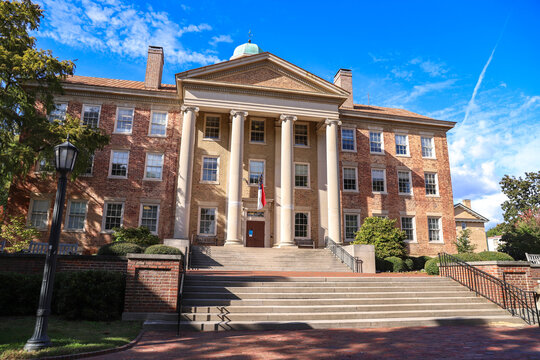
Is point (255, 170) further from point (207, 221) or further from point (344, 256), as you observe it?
point (344, 256)

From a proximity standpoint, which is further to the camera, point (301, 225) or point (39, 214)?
point (301, 225)

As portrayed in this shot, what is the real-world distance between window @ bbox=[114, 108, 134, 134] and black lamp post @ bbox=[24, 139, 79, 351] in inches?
765

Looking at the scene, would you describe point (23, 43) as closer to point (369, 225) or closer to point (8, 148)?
Answer: point (8, 148)

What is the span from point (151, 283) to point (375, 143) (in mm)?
24124

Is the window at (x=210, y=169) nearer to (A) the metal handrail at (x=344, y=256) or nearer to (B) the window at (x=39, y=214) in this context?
(A) the metal handrail at (x=344, y=256)

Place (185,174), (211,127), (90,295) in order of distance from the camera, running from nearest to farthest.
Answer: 1. (90,295)
2. (185,174)
3. (211,127)

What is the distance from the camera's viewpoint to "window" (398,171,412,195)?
29.6 metres

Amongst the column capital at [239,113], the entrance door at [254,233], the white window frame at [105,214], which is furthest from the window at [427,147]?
the white window frame at [105,214]

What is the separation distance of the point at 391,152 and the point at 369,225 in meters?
8.43

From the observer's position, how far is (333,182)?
83.7 feet

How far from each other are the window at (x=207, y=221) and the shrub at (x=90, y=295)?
49.7 ft

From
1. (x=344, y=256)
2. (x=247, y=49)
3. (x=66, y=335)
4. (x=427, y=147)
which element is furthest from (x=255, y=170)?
(x=66, y=335)

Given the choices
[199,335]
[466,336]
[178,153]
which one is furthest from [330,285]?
[178,153]

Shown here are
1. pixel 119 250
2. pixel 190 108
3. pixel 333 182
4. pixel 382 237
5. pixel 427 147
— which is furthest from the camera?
pixel 427 147
